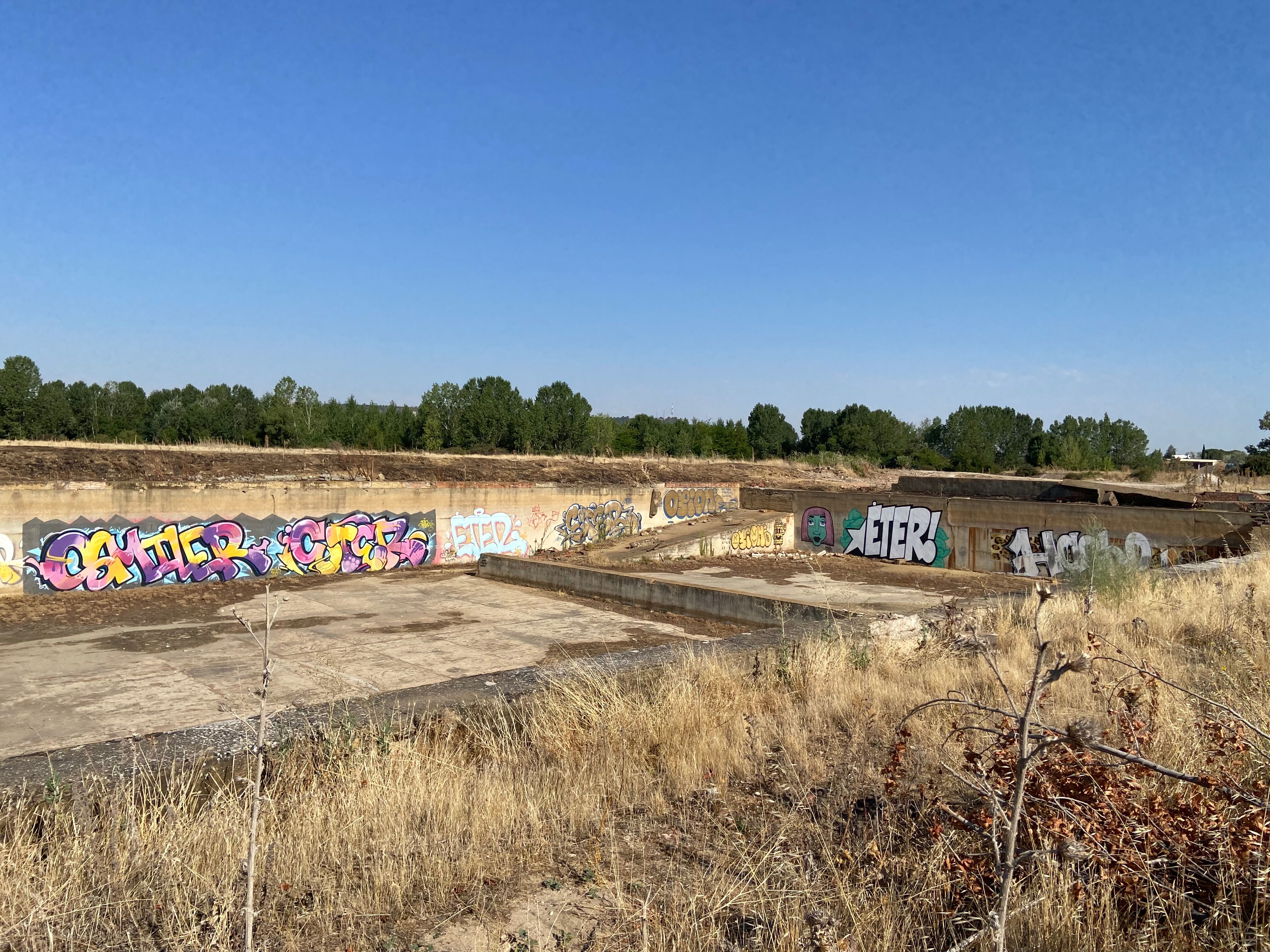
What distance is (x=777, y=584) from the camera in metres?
18.6

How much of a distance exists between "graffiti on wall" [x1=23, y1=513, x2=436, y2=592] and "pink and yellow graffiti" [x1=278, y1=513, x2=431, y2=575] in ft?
0.06

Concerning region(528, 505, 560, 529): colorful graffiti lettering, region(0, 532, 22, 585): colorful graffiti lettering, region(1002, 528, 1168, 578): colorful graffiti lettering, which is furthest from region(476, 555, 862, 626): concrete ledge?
region(1002, 528, 1168, 578): colorful graffiti lettering

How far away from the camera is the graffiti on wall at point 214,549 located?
52.6 ft

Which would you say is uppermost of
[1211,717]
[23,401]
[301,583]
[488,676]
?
[23,401]

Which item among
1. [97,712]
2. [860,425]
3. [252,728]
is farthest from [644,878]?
[860,425]

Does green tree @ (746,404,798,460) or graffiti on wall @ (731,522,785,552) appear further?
green tree @ (746,404,798,460)

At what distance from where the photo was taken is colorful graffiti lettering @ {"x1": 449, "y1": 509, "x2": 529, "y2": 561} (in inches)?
882

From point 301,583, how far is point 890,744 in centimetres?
1667

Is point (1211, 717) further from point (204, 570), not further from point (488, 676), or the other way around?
point (204, 570)

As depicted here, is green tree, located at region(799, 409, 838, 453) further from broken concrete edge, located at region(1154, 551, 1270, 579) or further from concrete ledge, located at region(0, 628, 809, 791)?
concrete ledge, located at region(0, 628, 809, 791)

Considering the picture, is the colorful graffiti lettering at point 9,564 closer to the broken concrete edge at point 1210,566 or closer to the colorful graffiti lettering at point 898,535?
the broken concrete edge at point 1210,566

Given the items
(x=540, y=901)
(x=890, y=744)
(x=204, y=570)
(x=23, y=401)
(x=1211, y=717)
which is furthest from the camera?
(x=23, y=401)

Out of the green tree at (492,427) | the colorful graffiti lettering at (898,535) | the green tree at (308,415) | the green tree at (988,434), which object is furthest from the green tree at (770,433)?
the colorful graffiti lettering at (898,535)

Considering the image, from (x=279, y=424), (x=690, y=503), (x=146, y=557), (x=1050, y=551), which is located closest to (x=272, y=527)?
(x=146, y=557)
